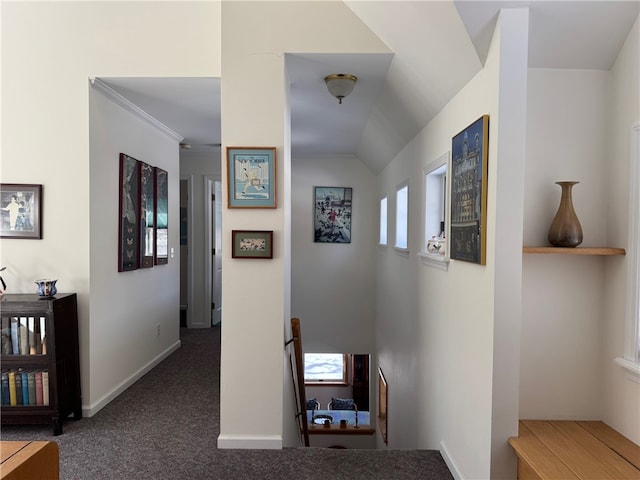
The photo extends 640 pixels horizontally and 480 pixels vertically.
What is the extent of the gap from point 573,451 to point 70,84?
3.65 meters

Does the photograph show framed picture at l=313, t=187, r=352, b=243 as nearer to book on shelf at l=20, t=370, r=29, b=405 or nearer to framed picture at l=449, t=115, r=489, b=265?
framed picture at l=449, t=115, r=489, b=265

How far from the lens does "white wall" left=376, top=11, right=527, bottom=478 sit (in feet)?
5.93

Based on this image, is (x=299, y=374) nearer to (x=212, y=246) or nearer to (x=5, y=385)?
(x=5, y=385)

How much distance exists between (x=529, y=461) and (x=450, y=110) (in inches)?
73.7

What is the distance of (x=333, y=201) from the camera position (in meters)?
6.08

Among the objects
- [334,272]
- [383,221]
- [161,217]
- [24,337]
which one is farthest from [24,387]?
[383,221]

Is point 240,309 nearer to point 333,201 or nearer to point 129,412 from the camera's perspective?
point 129,412

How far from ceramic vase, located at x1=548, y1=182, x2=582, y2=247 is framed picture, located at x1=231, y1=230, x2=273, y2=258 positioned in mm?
1541

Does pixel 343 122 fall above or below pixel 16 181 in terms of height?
above

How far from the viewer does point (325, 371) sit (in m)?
7.36

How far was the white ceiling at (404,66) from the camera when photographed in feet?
5.88

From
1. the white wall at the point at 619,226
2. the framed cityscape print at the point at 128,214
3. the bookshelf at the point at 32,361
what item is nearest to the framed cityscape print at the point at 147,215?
the framed cityscape print at the point at 128,214

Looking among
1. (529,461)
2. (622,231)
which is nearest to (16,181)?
(529,461)

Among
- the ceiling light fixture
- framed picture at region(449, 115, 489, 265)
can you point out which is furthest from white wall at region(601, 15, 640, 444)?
the ceiling light fixture
